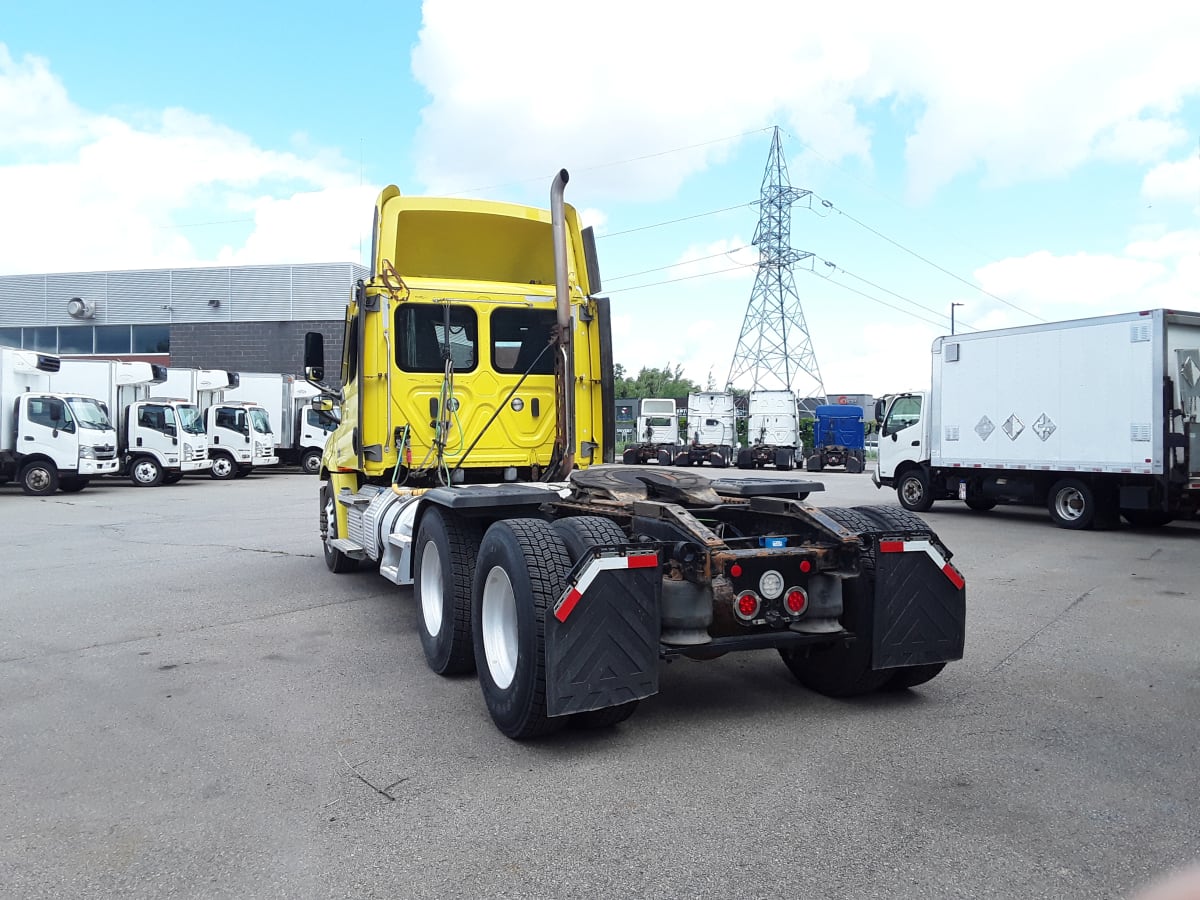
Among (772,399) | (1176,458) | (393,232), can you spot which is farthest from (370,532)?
(772,399)


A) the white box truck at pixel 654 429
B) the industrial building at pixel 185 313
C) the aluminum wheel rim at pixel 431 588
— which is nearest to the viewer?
the aluminum wheel rim at pixel 431 588

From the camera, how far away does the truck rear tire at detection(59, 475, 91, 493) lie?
21578 mm

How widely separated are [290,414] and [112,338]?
16.9 metres

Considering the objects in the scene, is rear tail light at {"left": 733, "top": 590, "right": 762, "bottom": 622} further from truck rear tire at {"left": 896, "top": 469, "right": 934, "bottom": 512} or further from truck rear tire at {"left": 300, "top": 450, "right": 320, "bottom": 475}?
truck rear tire at {"left": 300, "top": 450, "right": 320, "bottom": 475}

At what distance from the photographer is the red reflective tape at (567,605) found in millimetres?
4023

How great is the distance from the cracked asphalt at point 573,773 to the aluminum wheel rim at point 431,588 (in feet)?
1.14

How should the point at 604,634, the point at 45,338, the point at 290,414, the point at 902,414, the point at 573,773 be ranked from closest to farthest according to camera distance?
the point at 573,773
the point at 604,634
the point at 902,414
the point at 290,414
the point at 45,338

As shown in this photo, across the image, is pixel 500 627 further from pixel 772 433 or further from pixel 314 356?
pixel 772 433

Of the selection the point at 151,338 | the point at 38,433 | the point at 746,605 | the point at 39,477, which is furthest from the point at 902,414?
the point at 151,338

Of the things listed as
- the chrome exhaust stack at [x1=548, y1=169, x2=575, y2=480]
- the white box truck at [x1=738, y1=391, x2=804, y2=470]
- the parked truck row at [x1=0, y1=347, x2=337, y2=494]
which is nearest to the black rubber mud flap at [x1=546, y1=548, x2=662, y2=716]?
the chrome exhaust stack at [x1=548, y1=169, x2=575, y2=480]

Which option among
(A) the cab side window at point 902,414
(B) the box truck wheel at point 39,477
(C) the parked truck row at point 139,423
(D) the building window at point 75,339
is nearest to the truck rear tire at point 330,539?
(C) the parked truck row at point 139,423

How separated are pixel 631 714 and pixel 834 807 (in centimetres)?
121

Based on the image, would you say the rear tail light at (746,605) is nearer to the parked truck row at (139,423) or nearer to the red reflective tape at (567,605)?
the red reflective tape at (567,605)

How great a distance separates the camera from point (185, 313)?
42.0 metres
